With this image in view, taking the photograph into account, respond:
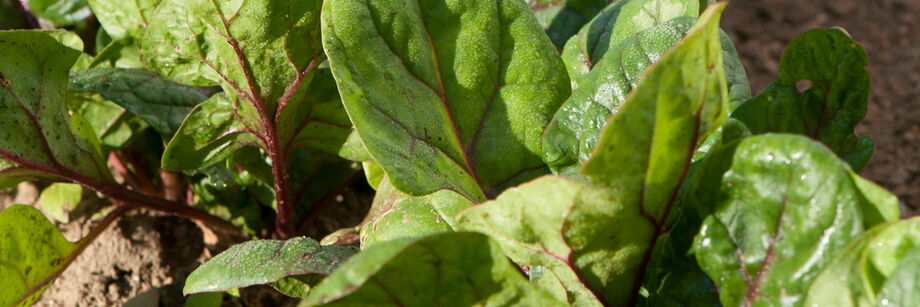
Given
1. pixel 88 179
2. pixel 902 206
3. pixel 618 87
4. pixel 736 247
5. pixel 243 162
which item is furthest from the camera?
pixel 902 206

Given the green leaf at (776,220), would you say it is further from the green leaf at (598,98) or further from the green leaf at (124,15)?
the green leaf at (124,15)

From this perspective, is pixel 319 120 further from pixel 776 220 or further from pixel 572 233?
pixel 776 220

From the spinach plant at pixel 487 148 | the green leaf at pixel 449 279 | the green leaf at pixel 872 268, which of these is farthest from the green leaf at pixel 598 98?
the green leaf at pixel 872 268

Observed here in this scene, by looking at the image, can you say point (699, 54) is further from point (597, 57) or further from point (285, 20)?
point (285, 20)

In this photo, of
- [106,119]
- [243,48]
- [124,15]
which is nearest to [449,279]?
[243,48]

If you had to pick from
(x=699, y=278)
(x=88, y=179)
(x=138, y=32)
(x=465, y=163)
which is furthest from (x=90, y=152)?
(x=699, y=278)

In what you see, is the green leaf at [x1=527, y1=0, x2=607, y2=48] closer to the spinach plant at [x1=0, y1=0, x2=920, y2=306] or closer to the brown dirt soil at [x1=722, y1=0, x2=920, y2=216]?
the spinach plant at [x1=0, y1=0, x2=920, y2=306]
